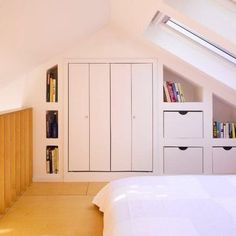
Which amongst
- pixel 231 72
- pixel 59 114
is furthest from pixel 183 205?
pixel 59 114

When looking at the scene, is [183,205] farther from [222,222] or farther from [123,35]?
[123,35]

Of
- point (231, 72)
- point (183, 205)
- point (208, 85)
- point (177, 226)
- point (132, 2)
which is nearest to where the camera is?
point (177, 226)

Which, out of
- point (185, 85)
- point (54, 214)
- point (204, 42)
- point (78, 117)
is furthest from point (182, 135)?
point (54, 214)

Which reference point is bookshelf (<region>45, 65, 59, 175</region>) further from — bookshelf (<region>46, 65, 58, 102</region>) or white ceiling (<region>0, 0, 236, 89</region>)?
white ceiling (<region>0, 0, 236, 89</region>)

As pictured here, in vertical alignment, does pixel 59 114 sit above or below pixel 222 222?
above

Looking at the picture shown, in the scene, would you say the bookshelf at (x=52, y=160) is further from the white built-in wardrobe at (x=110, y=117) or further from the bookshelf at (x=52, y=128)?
the white built-in wardrobe at (x=110, y=117)

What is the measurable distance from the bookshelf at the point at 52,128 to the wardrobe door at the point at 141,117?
936mm

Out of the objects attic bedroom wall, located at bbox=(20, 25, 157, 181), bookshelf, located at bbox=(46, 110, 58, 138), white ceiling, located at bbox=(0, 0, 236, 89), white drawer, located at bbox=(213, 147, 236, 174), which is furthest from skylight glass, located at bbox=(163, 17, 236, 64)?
bookshelf, located at bbox=(46, 110, 58, 138)

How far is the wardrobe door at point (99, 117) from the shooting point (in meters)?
4.42

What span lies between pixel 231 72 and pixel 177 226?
2627 mm

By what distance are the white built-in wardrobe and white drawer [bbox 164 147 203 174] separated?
8.6 inches

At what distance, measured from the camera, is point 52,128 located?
14.6 feet

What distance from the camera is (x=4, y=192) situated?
330 centimetres

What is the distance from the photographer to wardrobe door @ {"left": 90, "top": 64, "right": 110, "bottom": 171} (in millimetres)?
4418
